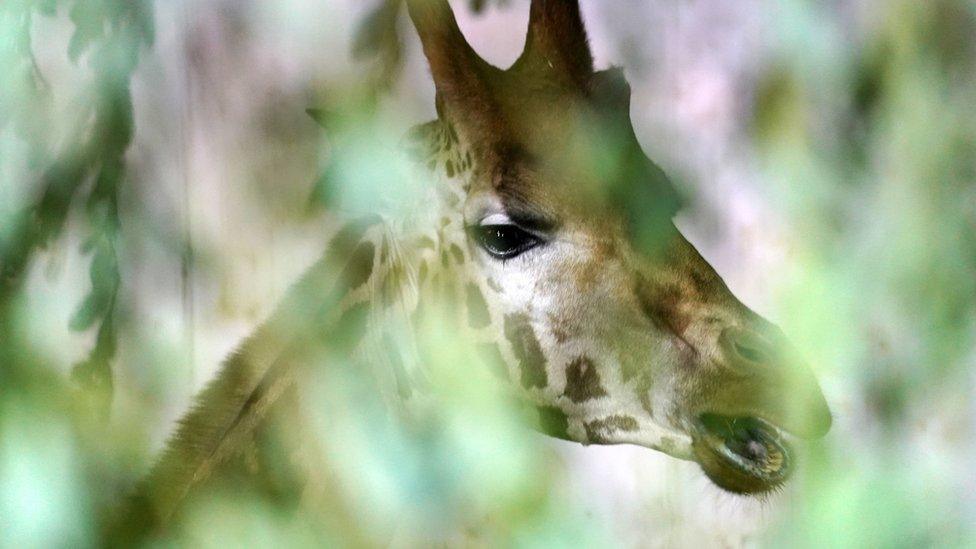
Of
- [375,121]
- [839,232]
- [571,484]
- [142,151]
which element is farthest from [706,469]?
[142,151]

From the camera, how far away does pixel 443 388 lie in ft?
2.01

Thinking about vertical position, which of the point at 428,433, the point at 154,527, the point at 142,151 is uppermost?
the point at 142,151

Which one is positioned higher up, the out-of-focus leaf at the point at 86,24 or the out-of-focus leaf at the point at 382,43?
the out-of-focus leaf at the point at 382,43

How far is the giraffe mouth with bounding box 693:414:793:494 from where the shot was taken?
0.59 meters

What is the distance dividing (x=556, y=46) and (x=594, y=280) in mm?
183

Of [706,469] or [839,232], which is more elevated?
[839,232]

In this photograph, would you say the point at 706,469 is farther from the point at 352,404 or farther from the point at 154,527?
the point at 154,527

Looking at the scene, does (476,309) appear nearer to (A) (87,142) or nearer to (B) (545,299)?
(B) (545,299)

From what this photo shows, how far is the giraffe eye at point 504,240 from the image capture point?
62 centimetres

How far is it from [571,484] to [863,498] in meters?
0.22

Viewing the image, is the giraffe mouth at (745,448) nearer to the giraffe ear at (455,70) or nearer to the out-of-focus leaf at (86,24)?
the giraffe ear at (455,70)

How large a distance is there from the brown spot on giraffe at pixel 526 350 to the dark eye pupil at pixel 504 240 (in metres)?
0.05

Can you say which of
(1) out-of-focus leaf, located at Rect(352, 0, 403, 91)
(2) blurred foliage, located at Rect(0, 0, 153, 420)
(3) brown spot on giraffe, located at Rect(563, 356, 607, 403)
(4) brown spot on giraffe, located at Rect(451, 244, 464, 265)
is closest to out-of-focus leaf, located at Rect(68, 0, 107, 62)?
(2) blurred foliage, located at Rect(0, 0, 153, 420)

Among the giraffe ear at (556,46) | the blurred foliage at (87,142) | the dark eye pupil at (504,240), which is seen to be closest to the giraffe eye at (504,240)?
the dark eye pupil at (504,240)
